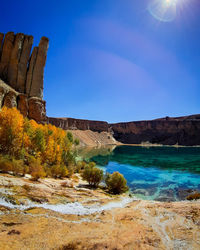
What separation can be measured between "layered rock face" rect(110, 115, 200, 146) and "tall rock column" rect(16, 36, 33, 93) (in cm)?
9885

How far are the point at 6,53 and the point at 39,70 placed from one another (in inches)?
292

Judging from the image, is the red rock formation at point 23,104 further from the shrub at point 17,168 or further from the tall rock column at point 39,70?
the shrub at point 17,168

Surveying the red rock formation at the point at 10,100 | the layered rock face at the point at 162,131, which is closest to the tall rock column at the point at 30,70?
the red rock formation at the point at 10,100

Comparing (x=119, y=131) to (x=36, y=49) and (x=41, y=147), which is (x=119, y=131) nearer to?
(x=36, y=49)

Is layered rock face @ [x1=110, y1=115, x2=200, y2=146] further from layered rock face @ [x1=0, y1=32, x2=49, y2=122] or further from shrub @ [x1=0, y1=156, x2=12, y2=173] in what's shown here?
shrub @ [x1=0, y1=156, x2=12, y2=173]

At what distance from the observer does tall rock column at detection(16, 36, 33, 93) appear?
104 ft

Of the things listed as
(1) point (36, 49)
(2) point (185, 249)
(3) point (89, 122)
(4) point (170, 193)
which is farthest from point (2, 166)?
(3) point (89, 122)

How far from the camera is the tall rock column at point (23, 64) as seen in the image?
31.6m

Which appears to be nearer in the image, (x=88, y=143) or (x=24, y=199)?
(x=24, y=199)

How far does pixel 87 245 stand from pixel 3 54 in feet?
130

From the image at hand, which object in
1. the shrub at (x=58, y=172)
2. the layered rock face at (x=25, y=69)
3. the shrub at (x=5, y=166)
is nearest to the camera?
the shrub at (x=5, y=166)

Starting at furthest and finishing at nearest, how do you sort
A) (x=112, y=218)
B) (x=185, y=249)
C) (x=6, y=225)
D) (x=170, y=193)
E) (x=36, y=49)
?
(x=36, y=49) < (x=170, y=193) < (x=112, y=218) < (x=6, y=225) < (x=185, y=249)

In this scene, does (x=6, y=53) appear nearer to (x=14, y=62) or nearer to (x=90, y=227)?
(x=14, y=62)

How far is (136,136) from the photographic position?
12112cm
